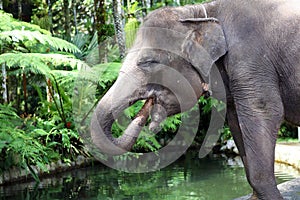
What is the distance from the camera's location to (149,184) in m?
7.53

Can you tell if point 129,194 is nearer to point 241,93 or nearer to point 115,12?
point 241,93

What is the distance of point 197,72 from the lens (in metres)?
3.34

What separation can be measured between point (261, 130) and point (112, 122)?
38.5 inches

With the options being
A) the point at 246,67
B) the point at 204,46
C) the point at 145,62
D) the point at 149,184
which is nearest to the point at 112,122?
the point at 145,62

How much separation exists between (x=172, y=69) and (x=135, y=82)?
279mm

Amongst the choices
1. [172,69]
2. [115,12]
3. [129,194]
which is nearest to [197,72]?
[172,69]

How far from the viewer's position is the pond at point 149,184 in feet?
21.6

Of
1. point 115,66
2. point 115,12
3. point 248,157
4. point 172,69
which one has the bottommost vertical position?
point 248,157

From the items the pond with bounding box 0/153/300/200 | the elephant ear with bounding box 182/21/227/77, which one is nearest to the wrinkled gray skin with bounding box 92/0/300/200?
the elephant ear with bounding box 182/21/227/77

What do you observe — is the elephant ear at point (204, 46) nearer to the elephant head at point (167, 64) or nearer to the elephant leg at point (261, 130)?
the elephant head at point (167, 64)

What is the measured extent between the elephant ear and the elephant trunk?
48cm

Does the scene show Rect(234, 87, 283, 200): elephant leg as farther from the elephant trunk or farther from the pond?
the pond

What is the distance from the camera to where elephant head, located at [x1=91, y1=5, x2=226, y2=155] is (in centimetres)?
325

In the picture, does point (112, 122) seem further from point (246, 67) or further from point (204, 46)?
point (246, 67)
